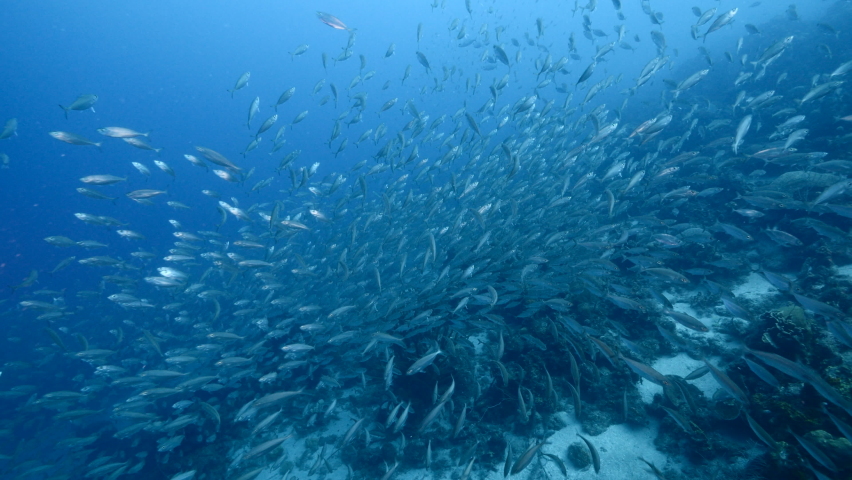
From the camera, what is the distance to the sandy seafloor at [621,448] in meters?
5.34

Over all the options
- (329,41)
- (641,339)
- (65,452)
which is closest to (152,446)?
(65,452)

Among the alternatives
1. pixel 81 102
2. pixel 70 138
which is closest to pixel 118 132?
pixel 81 102

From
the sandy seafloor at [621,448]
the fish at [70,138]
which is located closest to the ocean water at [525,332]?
the sandy seafloor at [621,448]

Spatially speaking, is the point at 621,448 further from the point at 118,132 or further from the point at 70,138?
the point at 70,138

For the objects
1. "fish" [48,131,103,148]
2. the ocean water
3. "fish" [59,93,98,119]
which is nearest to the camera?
the ocean water

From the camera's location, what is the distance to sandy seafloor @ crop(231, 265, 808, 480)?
5.34m

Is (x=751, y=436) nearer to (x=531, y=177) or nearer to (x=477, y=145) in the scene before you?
(x=531, y=177)

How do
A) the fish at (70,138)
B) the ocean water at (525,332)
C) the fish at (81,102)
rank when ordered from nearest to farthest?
the ocean water at (525,332) < the fish at (81,102) < the fish at (70,138)

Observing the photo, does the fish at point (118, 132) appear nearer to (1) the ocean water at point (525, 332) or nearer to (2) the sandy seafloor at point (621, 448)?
(1) the ocean water at point (525, 332)

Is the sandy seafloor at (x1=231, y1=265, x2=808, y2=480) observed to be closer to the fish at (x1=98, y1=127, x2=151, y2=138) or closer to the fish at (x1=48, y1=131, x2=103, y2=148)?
the fish at (x1=98, y1=127, x2=151, y2=138)

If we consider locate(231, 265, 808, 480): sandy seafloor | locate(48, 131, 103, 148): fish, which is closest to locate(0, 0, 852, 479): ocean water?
locate(231, 265, 808, 480): sandy seafloor

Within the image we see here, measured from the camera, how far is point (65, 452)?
11.3 metres

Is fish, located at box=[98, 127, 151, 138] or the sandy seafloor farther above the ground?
fish, located at box=[98, 127, 151, 138]

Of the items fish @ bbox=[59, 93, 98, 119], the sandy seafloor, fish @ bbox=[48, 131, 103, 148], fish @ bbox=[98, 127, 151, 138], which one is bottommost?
the sandy seafloor
